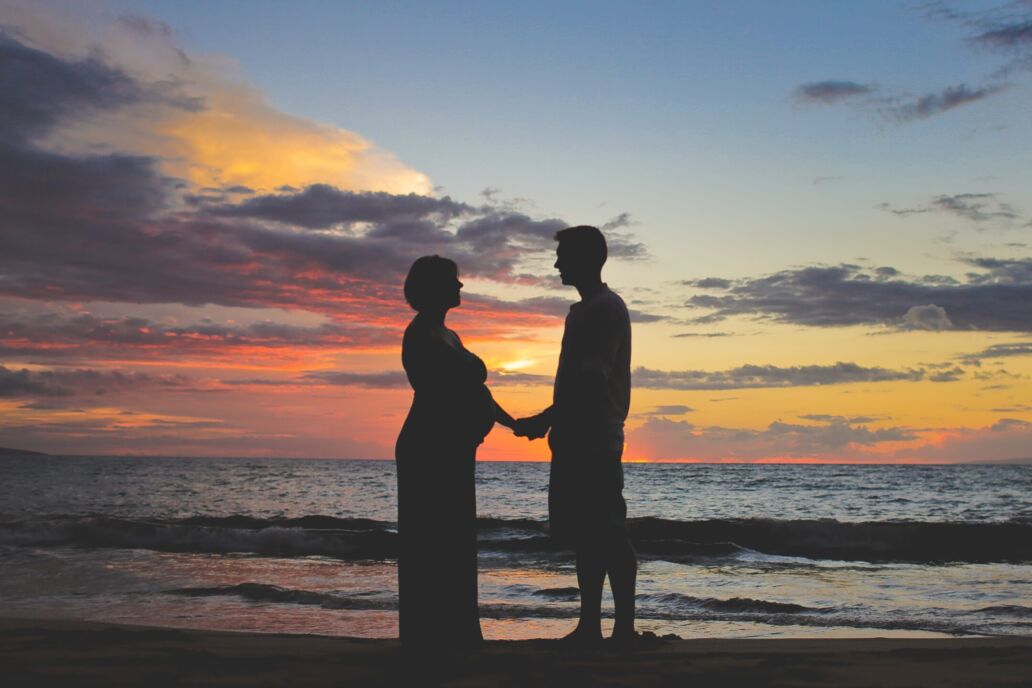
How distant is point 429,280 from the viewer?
4.20 metres

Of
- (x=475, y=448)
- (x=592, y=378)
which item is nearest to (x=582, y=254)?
(x=592, y=378)

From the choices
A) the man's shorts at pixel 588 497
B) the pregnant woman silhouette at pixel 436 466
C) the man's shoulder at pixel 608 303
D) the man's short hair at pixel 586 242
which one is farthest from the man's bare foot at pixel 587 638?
the man's short hair at pixel 586 242

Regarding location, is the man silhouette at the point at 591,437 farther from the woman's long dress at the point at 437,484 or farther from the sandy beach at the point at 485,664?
the woman's long dress at the point at 437,484

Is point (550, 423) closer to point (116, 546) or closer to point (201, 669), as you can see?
point (201, 669)

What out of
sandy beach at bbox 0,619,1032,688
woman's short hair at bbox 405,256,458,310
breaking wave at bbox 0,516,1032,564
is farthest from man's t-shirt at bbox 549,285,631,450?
breaking wave at bbox 0,516,1032,564

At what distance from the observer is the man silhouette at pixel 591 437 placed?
449 cm

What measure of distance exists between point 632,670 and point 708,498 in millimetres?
32959

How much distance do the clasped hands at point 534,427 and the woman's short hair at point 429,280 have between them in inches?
35.5

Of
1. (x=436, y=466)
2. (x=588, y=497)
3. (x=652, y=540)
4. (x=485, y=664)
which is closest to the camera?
(x=485, y=664)

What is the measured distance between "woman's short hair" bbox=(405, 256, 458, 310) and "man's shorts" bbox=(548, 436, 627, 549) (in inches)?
42.1

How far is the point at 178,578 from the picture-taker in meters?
11.3

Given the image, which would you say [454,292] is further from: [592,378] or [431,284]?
[592,378]

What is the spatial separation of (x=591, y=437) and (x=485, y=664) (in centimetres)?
125

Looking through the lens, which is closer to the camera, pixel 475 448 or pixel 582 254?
pixel 475 448
